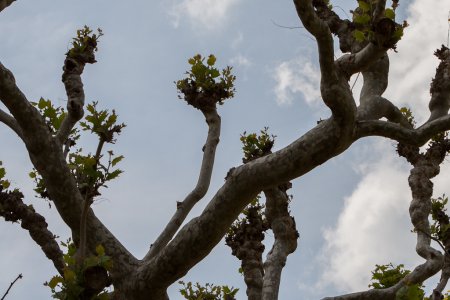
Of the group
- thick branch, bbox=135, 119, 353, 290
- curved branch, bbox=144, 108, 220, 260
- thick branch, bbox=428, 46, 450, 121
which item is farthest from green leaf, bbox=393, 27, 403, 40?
curved branch, bbox=144, 108, 220, 260

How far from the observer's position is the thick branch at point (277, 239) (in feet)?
26.4

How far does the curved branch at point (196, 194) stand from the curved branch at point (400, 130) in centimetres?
292

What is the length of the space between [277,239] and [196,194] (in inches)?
61.7

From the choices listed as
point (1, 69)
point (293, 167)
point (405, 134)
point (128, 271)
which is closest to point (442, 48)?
point (405, 134)

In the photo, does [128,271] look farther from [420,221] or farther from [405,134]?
[420,221]

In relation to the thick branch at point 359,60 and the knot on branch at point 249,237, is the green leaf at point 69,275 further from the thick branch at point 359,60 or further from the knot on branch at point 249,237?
the knot on branch at point 249,237

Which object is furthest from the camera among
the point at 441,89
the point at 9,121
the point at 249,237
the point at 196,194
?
the point at 249,237

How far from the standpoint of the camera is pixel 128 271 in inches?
262

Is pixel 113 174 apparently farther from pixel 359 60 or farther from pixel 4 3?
pixel 359 60

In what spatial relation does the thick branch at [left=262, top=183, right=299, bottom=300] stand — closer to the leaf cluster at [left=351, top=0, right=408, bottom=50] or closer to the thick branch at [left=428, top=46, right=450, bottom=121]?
the thick branch at [left=428, top=46, right=450, bottom=121]

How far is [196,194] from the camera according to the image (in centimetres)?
830

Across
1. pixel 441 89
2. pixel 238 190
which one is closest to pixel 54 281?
pixel 238 190

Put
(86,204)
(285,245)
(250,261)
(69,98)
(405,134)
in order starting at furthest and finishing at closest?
(250,261)
(285,245)
(69,98)
(405,134)
(86,204)

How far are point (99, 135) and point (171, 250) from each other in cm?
168
